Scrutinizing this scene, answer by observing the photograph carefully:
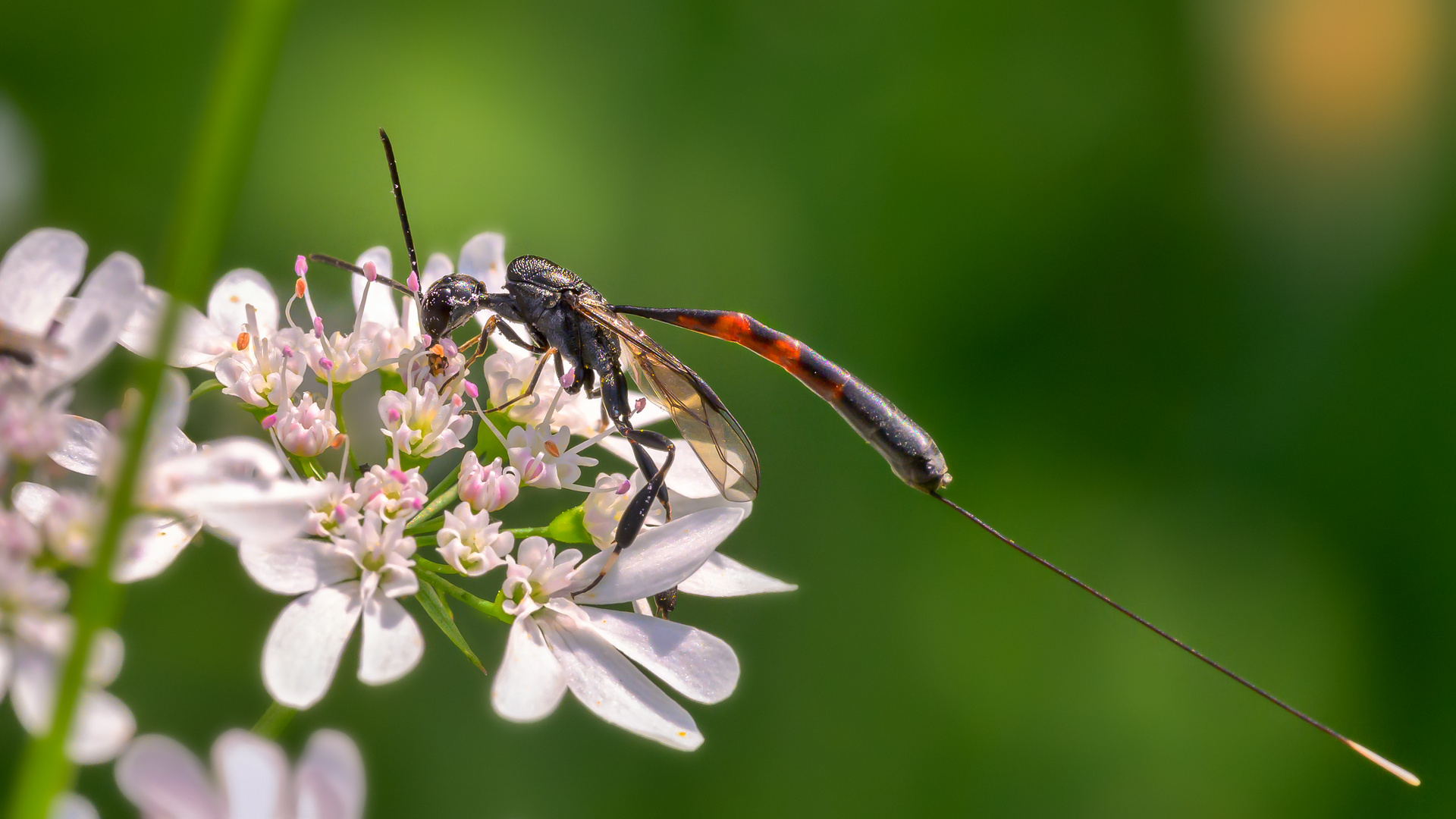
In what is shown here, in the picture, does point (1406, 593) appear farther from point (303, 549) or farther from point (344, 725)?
point (303, 549)

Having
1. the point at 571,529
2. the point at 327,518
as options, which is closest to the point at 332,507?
the point at 327,518

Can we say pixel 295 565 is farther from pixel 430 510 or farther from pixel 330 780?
pixel 330 780

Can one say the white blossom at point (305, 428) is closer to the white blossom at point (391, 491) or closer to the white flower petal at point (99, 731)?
the white blossom at point (391, 491)

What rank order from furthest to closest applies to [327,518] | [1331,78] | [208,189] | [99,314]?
[1331,78] < [327,518] < [99,314] < [208,189]

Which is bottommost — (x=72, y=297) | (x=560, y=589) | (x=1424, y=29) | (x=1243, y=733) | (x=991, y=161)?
(x=1243, y=733)

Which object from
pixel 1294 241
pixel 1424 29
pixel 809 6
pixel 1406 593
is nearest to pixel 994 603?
pixel 1406 593

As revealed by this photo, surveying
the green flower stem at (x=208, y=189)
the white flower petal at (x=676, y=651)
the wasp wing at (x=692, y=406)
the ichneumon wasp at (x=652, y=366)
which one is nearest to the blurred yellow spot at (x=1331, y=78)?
the ichneumon wasp at (x=652, y=366)

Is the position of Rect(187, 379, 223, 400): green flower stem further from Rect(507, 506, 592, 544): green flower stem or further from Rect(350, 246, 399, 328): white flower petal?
Rect(507, 506, 592, 544): green flower stem
